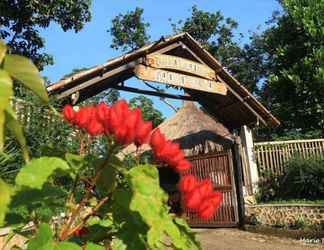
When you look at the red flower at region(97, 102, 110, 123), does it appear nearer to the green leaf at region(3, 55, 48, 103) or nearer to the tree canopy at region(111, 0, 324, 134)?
the green leaf at region(3, 55, 48, 103)

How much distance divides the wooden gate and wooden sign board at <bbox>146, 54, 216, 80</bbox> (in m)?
2.55

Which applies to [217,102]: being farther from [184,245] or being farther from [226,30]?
[226,30]

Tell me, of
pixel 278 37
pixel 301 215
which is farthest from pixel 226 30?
pixel 301 215

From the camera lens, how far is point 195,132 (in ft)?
61.0

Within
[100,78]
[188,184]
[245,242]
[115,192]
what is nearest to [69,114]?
[115,192]

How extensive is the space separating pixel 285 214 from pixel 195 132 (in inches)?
189

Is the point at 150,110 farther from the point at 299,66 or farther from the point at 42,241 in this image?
the point at 42,241

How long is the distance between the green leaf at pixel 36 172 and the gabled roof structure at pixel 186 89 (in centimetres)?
831

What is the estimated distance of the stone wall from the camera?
47.0 ft

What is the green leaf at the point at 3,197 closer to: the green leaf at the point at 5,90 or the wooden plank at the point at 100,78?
the green leaf at the point at 5,90

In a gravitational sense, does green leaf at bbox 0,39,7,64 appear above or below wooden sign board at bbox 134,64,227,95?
below

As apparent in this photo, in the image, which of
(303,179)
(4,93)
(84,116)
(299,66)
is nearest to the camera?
(4,93)

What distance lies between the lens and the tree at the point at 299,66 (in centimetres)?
1933

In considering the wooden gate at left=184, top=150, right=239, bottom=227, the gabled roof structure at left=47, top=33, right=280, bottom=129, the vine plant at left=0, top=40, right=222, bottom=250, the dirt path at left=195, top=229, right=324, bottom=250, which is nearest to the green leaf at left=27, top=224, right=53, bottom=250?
the vine plant at left=0, top=40, right=222, bottom=250
